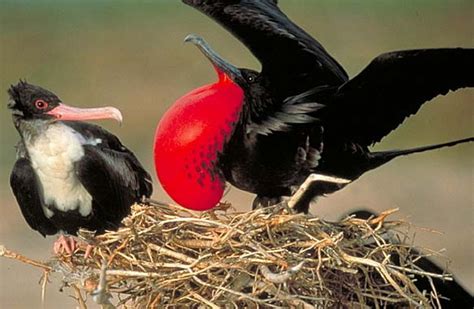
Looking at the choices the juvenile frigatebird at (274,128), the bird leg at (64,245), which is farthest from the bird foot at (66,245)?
the juvenile frigatebird at (274,128)

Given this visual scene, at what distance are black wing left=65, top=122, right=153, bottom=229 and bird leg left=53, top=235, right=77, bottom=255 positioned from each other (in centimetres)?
8

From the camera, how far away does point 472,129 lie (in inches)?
85.7

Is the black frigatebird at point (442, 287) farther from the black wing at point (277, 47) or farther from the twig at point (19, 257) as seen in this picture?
the twig at point (19, 257)

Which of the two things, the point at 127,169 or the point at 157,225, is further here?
the point at 127,169

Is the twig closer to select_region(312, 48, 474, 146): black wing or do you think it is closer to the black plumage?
the black plumage

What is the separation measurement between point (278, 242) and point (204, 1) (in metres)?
0.54

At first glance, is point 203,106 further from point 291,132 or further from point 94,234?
point 94,234

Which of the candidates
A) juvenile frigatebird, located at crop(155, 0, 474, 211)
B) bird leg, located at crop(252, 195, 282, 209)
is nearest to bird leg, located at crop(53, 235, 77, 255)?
juvenile frigatebird, located at crop(155, 0, 474, 211)

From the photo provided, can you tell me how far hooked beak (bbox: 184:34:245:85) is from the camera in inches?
69.9

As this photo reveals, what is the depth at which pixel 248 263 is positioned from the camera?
157 centimetres

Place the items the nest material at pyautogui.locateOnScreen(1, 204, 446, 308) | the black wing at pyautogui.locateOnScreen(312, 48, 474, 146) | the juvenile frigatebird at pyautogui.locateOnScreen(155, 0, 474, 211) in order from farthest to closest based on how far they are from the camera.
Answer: the juvenile frigatebird at pyautogui.locateOnScreen(155, 0, 474, 211), the black wing at pyautogui.locateOnScreen(312, 48, 474, 146), the nest material at pyautogui.locateOnScreen(1, 204, 446, 308)

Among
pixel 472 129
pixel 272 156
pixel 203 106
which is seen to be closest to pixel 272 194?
pixel 272 156

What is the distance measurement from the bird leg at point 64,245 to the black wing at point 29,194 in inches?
3.5

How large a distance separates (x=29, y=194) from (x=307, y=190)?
480mm
